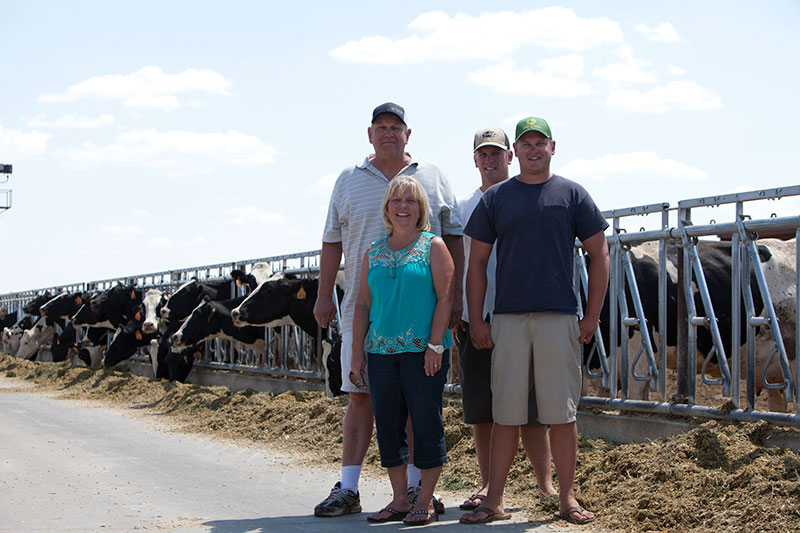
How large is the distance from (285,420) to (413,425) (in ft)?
15.4

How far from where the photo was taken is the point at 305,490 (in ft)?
21.2

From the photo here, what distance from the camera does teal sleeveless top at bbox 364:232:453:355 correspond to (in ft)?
16.7

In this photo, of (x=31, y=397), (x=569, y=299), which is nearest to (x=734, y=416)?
(x=569, y=299)

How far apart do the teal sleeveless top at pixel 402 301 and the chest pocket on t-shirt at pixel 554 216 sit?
61 centimetres

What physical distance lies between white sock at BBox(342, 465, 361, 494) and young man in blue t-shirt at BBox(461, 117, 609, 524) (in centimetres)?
72

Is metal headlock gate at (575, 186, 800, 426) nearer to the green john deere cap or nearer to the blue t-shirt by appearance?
the blue t-shirt

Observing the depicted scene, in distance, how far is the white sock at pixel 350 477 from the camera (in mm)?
5508

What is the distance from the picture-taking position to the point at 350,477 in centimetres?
552

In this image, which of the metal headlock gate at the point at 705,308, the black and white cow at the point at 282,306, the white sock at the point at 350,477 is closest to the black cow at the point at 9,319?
the black and white cow at the point at 282,306

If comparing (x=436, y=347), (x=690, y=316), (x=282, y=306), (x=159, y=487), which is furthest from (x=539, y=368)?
(x=282, y=306)

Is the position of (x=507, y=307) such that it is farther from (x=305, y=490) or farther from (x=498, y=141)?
(x=305, y=490)

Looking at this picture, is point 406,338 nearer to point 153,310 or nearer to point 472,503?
point 472,503

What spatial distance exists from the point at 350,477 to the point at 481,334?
1.12 m

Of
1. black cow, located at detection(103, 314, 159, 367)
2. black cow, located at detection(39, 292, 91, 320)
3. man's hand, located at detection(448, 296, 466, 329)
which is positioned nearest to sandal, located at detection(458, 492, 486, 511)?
man's hand, located at detection(448, 296, 466, 329)
